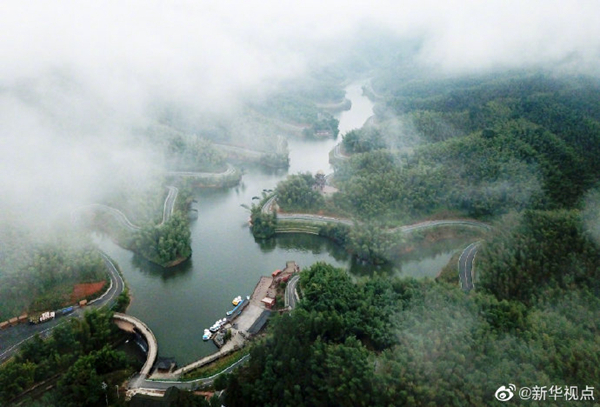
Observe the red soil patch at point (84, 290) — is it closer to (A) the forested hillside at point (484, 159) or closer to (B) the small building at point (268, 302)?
(B) the small building at point (268, 302)

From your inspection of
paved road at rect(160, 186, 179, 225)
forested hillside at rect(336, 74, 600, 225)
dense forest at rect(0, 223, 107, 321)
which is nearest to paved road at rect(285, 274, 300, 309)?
forested hillside at rect(336, 74, 600, 225)

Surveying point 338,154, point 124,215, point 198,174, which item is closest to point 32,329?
point 124,215

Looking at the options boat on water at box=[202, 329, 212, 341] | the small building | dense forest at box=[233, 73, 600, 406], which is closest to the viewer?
dense forest at box=[233, 73, 600, 406]

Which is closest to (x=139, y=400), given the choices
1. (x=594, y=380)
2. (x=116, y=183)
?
(x=594, y=380)

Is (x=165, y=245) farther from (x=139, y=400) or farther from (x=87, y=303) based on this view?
(x=139, y=400)

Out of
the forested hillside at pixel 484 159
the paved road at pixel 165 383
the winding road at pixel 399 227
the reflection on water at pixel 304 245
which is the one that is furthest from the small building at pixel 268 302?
the forested hillside at pixel 484 159

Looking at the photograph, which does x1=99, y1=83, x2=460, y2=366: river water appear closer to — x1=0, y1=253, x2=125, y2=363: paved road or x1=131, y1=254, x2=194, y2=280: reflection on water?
x1=131, y1=254, x2=194, y2=280: reflection on water
